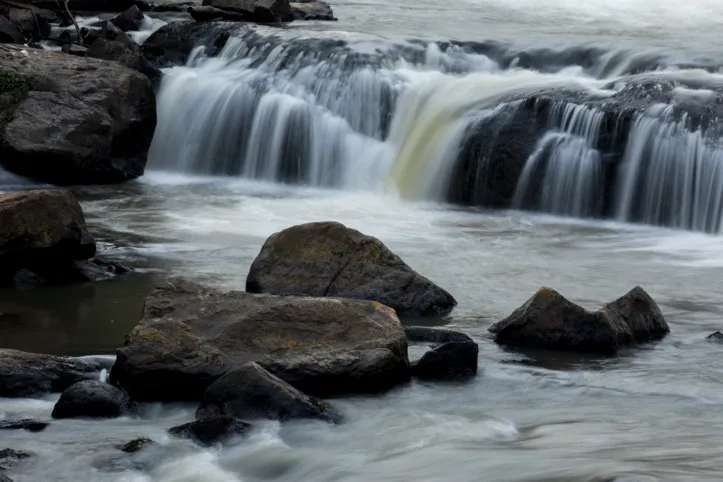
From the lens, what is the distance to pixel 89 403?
7082mm

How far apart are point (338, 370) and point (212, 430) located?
39.9 inches

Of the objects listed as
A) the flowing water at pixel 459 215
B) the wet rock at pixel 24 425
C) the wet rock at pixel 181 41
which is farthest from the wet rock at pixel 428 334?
the wet rock at pixel 181 41

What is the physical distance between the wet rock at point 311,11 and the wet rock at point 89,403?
50.8 ft

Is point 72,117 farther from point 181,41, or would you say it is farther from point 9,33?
point 181,41

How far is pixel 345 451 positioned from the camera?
22.1 feet

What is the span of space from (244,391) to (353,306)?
46.2 inches

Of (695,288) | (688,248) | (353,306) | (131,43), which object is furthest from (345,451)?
(131,43)

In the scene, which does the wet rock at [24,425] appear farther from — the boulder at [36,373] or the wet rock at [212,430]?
the wet rock at [212,430]

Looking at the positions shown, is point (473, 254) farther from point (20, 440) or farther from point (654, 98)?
point (20, 440)

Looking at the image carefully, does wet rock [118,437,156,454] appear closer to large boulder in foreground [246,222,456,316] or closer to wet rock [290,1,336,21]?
large boulder in foreground [246,222,456,316]

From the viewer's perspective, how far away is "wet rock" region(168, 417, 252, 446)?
6.73m

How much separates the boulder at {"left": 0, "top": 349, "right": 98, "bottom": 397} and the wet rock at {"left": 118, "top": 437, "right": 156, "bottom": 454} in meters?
0.98

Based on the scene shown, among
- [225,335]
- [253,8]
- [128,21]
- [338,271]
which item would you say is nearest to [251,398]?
[225,335]

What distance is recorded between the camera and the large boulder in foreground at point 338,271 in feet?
30.5
